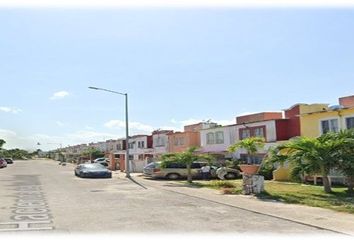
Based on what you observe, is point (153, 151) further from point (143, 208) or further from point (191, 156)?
point (143, 208)

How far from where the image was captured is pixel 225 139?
47.9m

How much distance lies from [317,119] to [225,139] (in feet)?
51.1

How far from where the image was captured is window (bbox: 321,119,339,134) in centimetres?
3139

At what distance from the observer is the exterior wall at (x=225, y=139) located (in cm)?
4669

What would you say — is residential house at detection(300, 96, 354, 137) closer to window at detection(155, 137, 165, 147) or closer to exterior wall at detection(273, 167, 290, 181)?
exterior wall at detection(273, 167, 290, 181)

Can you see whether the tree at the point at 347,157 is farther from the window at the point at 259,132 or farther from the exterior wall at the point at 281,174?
the window at the point at 259,132

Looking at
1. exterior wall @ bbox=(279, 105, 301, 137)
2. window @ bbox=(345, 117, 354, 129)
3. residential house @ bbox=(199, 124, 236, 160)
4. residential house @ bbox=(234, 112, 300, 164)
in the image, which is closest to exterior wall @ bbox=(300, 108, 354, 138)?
window @ bbox=(345, 117, 354, 129)

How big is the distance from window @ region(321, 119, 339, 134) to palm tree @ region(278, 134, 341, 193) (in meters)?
8.55

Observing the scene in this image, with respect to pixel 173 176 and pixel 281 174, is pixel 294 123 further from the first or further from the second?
pixel 173 176

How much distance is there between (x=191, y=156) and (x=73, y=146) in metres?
156

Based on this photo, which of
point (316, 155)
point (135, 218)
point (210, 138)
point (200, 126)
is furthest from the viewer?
point (200, 126)

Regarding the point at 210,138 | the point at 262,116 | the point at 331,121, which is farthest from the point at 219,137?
the point at 331,121
